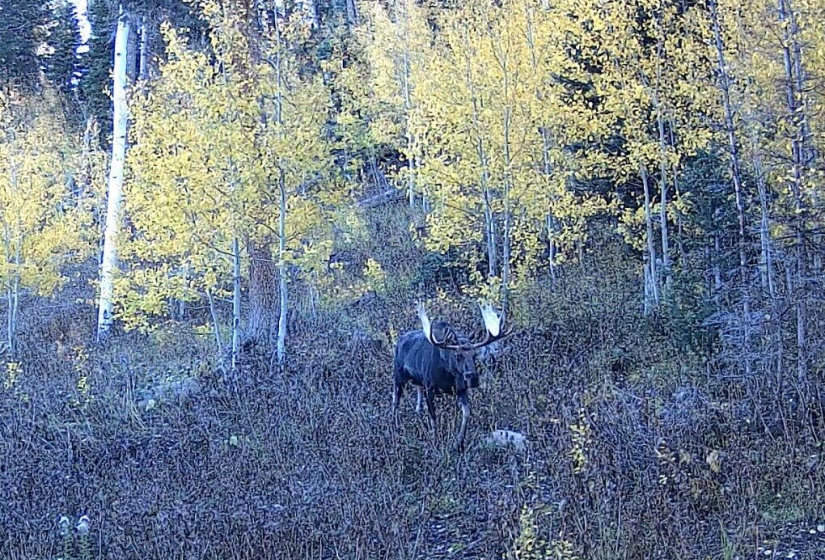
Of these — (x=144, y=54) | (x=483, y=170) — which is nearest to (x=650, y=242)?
(x=483, y=170)

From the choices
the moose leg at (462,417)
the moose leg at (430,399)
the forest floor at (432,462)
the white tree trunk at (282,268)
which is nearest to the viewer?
the forest floor at (432,462)

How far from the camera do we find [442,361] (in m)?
9.35

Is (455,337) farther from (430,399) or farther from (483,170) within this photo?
(483,170)

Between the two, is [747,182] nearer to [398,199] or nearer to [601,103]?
[601,103]

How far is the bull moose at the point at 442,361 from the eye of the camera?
894cm

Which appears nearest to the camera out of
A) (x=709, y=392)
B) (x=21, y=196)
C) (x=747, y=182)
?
(x=709, y=392)

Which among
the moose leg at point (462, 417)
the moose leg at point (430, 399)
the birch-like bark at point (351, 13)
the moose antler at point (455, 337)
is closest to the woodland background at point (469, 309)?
the moose leg at point (462, 417)

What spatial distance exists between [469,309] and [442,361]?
5.35 m

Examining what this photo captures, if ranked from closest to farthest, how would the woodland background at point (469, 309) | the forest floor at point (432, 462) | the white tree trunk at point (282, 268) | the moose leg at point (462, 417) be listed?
the forest floor at point (432, 462)
the woodland background at point (469, 309)
the moose leg at point (462, 417)
the white tree trunk at point (282, 268)

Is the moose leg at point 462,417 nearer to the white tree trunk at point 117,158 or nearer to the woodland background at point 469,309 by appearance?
the woodland background at point 469,309

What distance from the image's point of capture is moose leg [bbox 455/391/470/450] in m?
8.77

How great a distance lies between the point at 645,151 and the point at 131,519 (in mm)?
9006

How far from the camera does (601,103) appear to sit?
45.3ft

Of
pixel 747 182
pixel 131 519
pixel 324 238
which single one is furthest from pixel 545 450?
pixel 324 238
